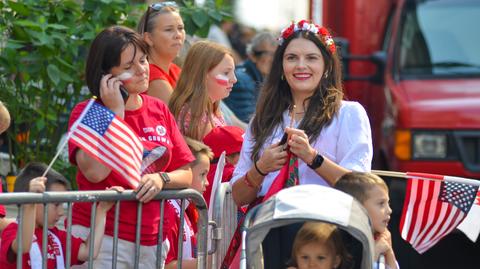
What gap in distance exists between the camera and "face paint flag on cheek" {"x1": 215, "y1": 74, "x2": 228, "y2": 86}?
7594 mm

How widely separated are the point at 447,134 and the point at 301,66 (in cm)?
489

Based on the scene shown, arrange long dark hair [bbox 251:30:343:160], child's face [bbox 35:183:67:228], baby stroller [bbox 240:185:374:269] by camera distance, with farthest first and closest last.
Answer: long dark hair [bbox 251:30:343:160], child's face [bbox 35:183:67:228], baby stroller [bbox 240:185:374:269]

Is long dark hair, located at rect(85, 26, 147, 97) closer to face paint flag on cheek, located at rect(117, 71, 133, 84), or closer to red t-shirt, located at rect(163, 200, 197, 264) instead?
face paint flag on cheek, located at rect(117, 71, 133, 84)

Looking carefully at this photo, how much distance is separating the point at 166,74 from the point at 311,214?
270 cm

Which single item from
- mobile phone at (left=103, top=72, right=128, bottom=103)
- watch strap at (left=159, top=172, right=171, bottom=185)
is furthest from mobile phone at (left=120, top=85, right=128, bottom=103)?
watch strap at (left=159, top=172, right=171, bottom=185)

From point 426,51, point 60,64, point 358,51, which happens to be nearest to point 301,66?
point 60,64

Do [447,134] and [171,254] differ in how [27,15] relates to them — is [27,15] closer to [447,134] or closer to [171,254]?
[171,254]

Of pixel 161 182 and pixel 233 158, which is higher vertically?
pixel 161 182

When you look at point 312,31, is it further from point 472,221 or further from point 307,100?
point 472,221

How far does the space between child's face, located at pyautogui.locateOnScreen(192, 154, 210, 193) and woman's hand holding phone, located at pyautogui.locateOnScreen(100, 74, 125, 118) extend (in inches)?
32.0

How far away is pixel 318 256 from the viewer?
18.7 feet

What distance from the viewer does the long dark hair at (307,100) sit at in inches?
246

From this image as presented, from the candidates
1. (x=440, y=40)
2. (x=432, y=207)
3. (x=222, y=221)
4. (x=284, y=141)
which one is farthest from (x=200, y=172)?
(x=440, y=40)

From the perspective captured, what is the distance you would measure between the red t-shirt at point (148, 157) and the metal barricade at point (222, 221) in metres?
0.39
